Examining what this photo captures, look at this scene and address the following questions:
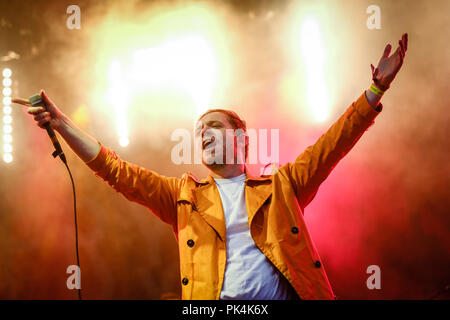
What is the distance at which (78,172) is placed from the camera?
14.4ft

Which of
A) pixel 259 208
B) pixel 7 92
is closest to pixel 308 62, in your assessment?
pixel 259 208

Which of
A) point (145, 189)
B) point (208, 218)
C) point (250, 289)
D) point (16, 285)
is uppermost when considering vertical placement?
point (145, 189)

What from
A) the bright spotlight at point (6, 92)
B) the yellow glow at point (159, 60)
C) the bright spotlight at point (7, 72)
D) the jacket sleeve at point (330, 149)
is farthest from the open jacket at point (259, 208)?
the bright spotlight at point (7, 72)

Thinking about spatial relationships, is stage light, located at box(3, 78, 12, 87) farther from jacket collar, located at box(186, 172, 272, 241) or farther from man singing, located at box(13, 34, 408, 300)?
jacket collar, located at box(186, 172, 272, 241)

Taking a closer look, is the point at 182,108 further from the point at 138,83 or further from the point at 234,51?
the point at 234,51

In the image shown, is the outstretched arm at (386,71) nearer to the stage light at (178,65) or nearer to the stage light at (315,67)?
the stage light at (315,67)

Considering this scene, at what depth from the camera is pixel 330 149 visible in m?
2.39

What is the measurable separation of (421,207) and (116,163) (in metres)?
3.30

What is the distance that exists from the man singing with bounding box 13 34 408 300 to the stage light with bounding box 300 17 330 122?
71.6 inches

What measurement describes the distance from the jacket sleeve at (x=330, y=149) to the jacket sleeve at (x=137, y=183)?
89 cm

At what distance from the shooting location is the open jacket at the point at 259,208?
86.7 inches

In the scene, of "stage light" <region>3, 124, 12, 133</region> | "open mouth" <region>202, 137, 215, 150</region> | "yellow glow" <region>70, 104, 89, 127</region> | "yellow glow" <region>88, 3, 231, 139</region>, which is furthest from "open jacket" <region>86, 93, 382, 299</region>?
"stage light" <region>3, 124, 12, 133</region>
